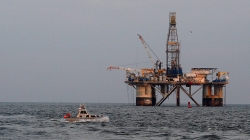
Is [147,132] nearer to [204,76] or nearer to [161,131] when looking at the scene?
[161,131]

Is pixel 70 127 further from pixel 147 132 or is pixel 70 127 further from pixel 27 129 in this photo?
pixel 147 132

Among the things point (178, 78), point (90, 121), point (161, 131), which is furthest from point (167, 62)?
point (161, 131)

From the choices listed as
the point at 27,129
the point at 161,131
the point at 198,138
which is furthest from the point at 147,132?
the point at 27,129

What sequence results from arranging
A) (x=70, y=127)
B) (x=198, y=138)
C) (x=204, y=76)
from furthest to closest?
(x=204, y=76), (x=70, y=127), (x=198, y=138)

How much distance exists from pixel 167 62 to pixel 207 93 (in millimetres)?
15412

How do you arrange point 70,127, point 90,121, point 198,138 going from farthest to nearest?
point 90,121, point 70,127, point 198,138

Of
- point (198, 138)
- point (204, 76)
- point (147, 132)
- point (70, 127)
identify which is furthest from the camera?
point (204, 76)

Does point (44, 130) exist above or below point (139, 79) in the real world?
below

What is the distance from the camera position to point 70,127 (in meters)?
80.6

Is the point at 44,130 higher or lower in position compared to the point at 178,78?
lower

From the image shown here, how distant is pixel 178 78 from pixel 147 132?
4014 inches

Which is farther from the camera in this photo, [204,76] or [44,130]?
[204,76]

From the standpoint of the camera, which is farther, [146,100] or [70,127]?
[146,100]

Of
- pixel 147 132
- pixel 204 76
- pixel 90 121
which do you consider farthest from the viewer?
pixel 204 76
